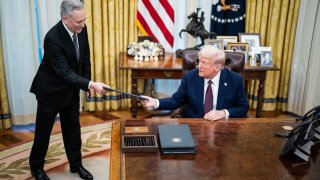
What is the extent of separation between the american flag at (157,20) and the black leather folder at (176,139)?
243cm

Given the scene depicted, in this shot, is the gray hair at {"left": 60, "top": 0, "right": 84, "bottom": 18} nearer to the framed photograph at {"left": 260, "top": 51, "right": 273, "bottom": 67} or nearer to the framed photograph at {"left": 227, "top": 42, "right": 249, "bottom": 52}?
the framed photograph at {"left": 227, "top": 42, "right": 249, "bottom": 52}

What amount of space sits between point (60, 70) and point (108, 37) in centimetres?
188

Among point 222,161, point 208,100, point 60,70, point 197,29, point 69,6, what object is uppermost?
point 69,6

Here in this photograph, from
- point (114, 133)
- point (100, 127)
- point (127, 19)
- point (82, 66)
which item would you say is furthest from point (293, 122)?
point (127, 19)

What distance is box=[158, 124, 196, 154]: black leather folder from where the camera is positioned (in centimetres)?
181

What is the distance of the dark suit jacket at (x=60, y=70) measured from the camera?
8.01ft

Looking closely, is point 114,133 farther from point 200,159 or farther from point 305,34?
point 305,34

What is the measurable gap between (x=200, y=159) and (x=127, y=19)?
2833 mm

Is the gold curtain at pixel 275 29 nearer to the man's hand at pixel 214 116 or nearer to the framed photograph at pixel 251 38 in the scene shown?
the framed photograph at pixel 251 38

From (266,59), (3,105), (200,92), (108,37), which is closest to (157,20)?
(108,37)

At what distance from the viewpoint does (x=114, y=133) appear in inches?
81.0

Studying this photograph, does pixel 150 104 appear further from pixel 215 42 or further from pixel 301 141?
pixel 215 42

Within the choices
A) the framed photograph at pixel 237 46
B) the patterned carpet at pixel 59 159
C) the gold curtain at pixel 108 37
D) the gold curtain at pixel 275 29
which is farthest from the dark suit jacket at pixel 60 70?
the gold curtain at pixel 275 29

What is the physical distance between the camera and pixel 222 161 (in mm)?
1732
